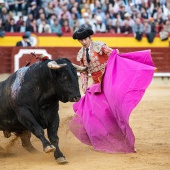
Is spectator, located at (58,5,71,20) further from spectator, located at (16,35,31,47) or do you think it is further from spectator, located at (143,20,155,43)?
spectator, located at (143,20,155,43)

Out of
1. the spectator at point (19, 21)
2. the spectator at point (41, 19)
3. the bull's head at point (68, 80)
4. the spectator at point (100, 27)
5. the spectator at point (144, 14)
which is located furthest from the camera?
the spectator at point (144, 14)

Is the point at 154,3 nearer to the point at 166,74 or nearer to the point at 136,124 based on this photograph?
the point at 166,74

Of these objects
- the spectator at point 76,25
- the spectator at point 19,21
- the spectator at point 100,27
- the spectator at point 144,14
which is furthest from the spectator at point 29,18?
the spectator at point 144,14

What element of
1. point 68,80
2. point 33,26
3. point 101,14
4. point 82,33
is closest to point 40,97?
point 68,80

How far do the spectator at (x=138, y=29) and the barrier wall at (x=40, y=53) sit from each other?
30 cm

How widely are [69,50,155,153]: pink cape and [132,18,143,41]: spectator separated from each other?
27.4ft

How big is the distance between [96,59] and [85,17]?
7.99 metres

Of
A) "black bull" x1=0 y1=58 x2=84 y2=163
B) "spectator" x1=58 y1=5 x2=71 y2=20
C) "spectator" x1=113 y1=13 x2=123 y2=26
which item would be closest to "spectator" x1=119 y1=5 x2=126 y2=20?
"spectator" x1=113 y1=13 x2=123 y2=26

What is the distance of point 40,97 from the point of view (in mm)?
5871

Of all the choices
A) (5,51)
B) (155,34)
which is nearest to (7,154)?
(5,51)

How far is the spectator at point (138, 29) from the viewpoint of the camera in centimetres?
1480

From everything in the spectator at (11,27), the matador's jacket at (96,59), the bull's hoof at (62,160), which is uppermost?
the matador's jacket at (96,59)

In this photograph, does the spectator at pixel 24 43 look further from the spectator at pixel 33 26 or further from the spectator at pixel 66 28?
the spectator at pixel 66 28

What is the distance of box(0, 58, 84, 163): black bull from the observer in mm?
5656
